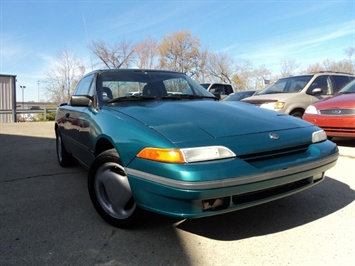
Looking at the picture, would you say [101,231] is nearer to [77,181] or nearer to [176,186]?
[176,186]

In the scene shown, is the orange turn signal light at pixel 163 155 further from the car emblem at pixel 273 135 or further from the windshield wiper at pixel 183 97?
the windshield wiper at pixel 183 97

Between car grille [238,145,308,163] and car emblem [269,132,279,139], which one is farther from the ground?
car emblem [269,132,279,139]

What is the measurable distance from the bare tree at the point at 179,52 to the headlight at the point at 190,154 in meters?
43.5

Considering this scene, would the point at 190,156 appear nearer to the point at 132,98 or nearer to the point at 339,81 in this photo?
the point at 132,98

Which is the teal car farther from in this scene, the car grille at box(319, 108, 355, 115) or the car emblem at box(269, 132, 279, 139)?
the car grille at box(319, 108, 355, 115)

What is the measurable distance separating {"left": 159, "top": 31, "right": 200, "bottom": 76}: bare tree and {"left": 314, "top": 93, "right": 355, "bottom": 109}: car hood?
39.7 metres

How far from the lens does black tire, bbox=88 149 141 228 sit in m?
2.46

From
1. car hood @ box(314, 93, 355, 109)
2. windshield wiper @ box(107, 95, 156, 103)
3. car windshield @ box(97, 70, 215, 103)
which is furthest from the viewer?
car hood @ box(314, 93, 355, 109)

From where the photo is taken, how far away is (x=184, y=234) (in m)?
2.46

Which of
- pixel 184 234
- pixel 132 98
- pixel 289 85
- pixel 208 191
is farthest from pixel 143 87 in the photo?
pixel 289 85

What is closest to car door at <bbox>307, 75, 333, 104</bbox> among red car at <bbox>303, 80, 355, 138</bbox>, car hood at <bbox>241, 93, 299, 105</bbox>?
car hood at <bbox>241, 93, 299, 105</bbox>

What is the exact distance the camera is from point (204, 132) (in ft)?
7.38

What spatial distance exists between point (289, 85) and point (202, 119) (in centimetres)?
622

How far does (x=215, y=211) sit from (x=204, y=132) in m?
0.58
